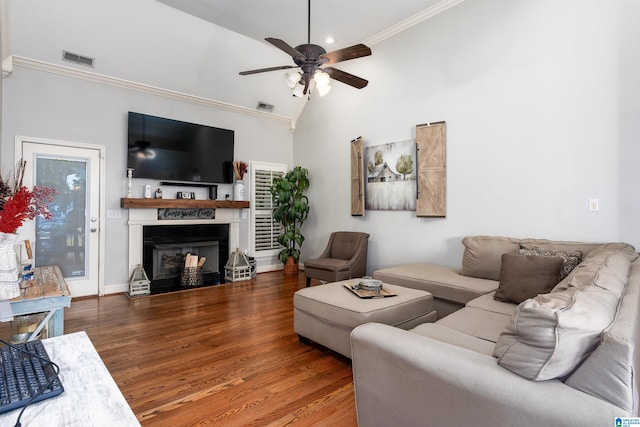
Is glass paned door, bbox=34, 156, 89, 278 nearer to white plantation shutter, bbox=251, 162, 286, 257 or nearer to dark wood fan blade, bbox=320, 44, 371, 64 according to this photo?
white plantation shutter, bbox=251, 162, 286, 257

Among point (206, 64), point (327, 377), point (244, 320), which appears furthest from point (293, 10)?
point (327, 377)

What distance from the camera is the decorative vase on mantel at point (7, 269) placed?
1.46 m

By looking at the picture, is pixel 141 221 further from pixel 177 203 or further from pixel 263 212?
pixel 263 212

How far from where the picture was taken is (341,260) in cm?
482

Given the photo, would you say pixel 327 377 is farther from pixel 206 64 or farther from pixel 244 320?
pixel 206 64

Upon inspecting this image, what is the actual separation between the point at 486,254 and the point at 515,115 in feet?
5.14

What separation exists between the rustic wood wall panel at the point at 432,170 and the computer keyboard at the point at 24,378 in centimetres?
399

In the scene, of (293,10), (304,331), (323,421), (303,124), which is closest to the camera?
(323,421)

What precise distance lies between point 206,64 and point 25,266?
3.61 metres

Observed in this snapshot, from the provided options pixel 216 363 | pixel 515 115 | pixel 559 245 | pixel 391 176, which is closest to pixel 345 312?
pixel 216 363

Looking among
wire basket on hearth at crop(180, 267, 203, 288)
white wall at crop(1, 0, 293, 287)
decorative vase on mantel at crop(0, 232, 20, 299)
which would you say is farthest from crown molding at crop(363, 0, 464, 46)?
decorative vase on mantel at crop(0, 232, 20, 299)

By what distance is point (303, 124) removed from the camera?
6.38 meters

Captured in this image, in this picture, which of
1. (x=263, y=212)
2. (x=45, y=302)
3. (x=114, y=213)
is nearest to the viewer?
(x=45, y=302)

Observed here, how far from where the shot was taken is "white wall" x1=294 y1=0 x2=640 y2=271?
9.64 ft
